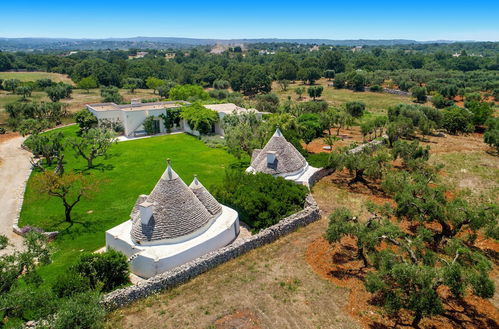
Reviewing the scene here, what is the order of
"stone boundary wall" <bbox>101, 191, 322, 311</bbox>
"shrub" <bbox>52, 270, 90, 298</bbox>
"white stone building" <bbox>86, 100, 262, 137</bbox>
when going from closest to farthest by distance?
"shrub" <bbox>52, 270, 90, 298</bbox> → "stone boundary wall" <bbox>101, 191, 322, 311</bbox> → "white stone building" <bbox>86, 100, 262, 137</bbox>

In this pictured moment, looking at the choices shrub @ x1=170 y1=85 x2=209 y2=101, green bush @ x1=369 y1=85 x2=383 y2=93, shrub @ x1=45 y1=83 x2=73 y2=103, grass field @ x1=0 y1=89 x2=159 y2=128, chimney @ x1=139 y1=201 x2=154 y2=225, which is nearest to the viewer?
chimney @ x1=139 y1=201 x2=154 y2=225

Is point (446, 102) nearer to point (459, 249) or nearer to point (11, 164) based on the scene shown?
point (459, 249)

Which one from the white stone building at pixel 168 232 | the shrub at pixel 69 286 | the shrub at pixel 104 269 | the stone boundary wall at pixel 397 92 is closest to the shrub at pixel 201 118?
the white stone building at pixel 168 232

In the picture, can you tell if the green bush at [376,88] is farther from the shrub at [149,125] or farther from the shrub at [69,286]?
the shrub at [69,286]

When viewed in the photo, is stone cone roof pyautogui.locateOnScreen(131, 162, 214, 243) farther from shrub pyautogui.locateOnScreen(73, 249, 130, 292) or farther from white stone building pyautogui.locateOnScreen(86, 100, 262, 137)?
white stone building pyautogui.locateOnScreen(86, 100, 262, 137)

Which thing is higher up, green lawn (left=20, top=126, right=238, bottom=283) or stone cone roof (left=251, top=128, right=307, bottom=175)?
stone cone roof (left=251, top=128, right=307, bottom=175)

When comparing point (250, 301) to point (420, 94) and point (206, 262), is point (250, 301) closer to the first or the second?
point (206, 262)

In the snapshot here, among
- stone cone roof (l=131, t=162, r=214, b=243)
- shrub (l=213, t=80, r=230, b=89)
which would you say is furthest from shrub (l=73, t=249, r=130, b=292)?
shrub (l=213, t=80, r=230, b=89)
